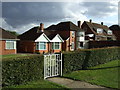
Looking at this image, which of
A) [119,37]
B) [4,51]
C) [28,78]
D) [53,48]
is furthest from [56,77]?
[119,37]

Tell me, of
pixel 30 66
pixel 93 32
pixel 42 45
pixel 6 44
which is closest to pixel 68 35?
pixel 42 45

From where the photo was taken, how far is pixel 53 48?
128 ft

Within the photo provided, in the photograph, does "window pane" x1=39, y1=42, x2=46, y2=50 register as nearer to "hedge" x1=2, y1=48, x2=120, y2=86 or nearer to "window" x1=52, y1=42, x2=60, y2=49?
"window" x1=52, y1=42, x2=60, y2=49

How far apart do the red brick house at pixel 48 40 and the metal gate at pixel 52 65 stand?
25144 mm

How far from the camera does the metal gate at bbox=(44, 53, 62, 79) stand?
31.7 feet

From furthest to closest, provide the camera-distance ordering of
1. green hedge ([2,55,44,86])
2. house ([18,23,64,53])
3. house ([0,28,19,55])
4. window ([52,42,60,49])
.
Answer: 1. window ([52,42,60,49])
2. house ([18,23,64,53])
3. house ([0,28,19,55])
4. green hedge ([2,55,44,86])

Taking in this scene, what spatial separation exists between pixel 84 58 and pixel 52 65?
13.3 feet

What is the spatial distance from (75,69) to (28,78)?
4536 millimetres

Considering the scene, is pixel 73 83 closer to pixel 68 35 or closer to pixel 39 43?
pixel 39 43

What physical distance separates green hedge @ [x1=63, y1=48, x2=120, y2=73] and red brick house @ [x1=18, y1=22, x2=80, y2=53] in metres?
19.5

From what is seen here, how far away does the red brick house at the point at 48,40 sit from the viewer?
3600 centimetres

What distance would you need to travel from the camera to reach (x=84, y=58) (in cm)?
1331

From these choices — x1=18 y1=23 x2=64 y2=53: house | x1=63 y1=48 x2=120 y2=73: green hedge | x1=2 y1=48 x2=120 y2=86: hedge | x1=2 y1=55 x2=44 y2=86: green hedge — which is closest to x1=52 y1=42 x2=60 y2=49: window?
x1=18 y1=23 x2=64 y2=53: house

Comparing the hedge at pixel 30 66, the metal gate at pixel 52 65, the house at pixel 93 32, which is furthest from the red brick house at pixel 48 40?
the metal gate at pixel 52 65
